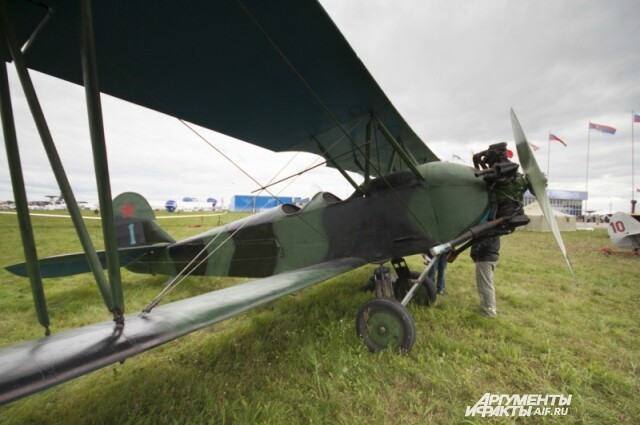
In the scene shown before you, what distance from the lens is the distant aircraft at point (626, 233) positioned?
8852 millimetres

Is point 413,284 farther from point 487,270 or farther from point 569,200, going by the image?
point 569,200

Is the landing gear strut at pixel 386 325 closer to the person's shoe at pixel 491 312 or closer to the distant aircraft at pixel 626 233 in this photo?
the person's shoe at pixel 491 312

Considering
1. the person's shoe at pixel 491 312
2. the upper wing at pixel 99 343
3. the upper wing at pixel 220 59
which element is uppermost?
the upper wing at pixel 220 59

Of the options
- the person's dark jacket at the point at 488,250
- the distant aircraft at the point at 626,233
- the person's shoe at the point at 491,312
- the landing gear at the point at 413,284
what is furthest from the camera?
the distant aircraft at the point at 626,233

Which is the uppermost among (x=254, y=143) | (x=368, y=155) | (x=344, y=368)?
(x=254, y=143)

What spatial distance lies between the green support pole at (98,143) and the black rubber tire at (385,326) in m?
2.00

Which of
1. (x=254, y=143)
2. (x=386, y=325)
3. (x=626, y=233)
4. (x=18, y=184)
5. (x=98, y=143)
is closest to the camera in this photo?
(x=98, y=143)

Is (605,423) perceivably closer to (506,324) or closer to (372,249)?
(506,324)

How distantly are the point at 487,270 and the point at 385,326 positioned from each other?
1931mm

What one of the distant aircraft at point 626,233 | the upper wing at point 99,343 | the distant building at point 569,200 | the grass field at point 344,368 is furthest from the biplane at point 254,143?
the distant building at point 569,200

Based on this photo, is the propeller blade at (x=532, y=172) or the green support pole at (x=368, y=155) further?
the propeller blade at (x=532, y=172)

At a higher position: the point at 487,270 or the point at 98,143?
the point at 98,143

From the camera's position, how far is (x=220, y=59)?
2201mm

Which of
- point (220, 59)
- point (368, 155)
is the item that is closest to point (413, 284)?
point (368, 155)
